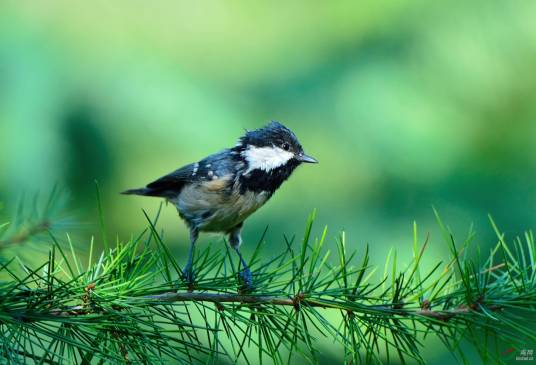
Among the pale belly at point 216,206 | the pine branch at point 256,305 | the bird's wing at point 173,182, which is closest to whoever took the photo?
the pine branch at point 256,305

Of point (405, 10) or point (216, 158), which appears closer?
point (216, 158)

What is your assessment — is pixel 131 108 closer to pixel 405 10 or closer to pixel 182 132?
pixel 182 132

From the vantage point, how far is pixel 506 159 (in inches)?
151

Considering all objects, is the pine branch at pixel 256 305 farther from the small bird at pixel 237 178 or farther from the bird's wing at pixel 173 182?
the bird's wing at pixel 173 182

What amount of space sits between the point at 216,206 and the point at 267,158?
31 centimetres

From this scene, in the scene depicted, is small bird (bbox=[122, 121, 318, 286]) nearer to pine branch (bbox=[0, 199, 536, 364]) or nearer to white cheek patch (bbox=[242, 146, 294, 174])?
white cheek patch (bbox=[242, 146, 294, 174])

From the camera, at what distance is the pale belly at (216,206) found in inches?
121

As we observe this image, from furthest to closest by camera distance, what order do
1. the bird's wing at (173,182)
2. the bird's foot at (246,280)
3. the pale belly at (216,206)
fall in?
the bird's wing at (173,182) → the pale belly at (216,206) → the bird's foot at (246,280)

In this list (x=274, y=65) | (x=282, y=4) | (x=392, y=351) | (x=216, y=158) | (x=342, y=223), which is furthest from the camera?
(x=282, y=4)

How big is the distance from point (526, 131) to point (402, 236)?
3.02ft

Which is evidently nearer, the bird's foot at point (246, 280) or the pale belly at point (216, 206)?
the bird's foot at point (246, 280)

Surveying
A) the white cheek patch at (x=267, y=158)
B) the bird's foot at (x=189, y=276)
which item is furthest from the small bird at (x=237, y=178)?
the bird's foot at (x=189, y=276)

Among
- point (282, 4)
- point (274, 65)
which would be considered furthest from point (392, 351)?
point (282, 4)

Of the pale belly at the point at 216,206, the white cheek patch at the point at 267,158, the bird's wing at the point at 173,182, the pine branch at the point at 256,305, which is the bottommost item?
the pine branch at the point at 256,305
